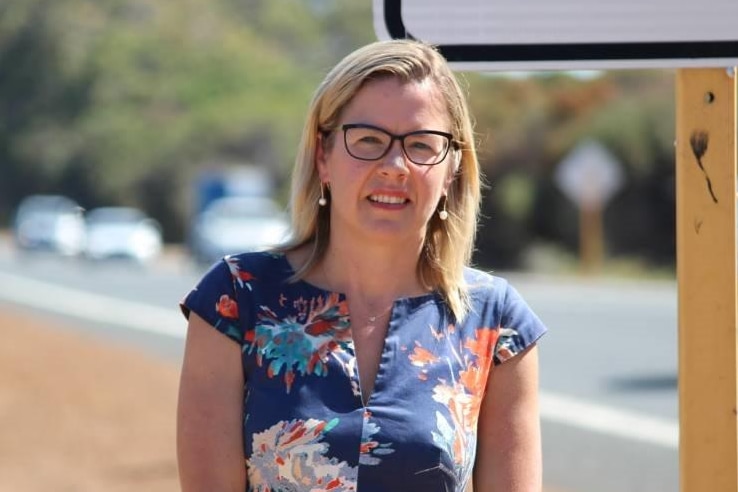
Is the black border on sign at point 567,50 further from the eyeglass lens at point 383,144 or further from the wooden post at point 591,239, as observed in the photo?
the wooden post at point 591,239

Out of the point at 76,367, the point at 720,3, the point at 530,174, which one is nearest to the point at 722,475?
the point at 720,3

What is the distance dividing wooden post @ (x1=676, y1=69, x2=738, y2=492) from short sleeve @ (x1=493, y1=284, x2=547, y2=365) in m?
0.26

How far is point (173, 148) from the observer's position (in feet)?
217

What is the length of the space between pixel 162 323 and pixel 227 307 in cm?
1830

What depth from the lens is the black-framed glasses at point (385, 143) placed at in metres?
2.57

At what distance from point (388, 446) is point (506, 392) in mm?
261

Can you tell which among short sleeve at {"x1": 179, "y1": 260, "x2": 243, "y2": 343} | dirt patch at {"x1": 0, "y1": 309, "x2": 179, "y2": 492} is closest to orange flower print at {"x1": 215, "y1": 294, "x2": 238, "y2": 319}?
short sleeve at {"x1": 179, "y1": 260, "x2": 243, "y2": 343}

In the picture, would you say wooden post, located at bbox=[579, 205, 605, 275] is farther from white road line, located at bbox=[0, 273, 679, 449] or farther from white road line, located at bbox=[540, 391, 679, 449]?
white road line, located at bbox=[540, 391, 679, 449]

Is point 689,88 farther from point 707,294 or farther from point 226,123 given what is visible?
point 226,123

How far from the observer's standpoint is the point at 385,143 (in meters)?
2.57

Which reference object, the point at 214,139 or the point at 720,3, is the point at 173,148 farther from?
the point at 720,3

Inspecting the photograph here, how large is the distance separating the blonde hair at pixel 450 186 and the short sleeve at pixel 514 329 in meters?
0.08

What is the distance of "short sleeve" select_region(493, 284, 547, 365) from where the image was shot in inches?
104

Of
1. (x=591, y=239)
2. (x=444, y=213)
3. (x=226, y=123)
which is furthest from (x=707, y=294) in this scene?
(x=226, y=123)
